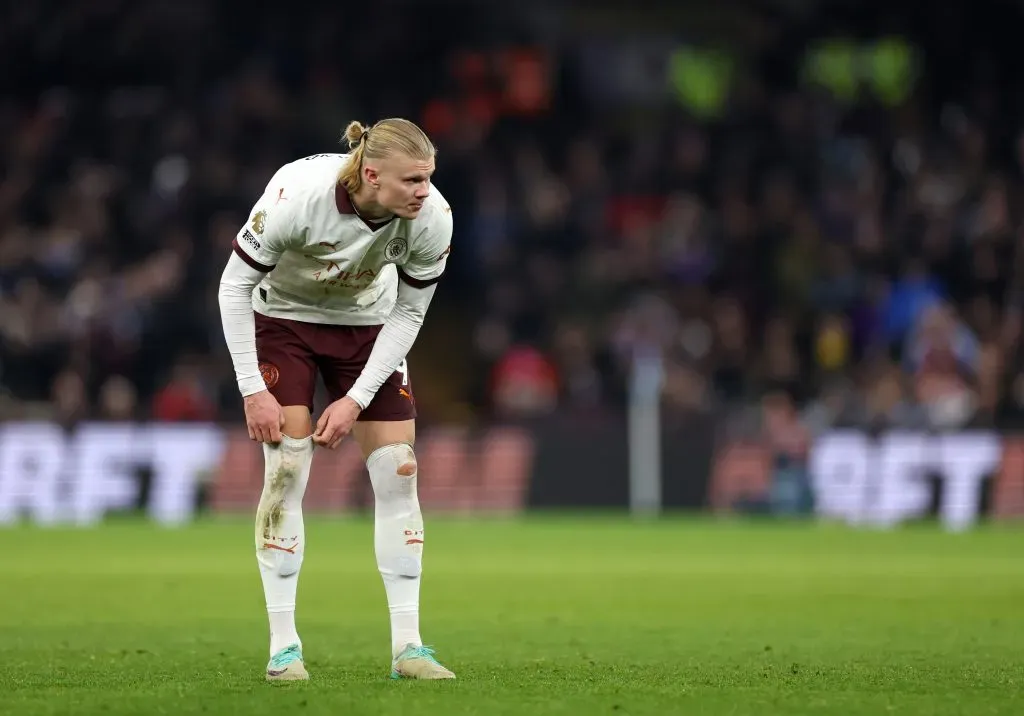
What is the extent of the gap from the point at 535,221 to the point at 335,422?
1597 cm

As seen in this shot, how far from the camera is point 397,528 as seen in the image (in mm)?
7457

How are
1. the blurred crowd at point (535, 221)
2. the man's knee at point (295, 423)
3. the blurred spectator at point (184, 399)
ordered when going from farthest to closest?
the blurred crowd at point (535, 221), the blurred spectator at point (184, 399), the man's knee at point (295, 423)

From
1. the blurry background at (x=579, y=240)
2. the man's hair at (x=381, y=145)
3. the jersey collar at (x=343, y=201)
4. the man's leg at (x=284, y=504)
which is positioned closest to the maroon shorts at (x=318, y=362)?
the man's leg at (x=284, y=504)

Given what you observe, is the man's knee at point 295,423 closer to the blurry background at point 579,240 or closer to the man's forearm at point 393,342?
the man's forearm at point 393,342

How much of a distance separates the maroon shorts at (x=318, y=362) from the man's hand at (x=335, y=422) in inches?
7.0

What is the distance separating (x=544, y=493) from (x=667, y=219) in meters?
4.83

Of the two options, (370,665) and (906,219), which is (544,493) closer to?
(906,219)

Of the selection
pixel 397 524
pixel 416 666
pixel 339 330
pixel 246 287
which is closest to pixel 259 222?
pixel 246 287

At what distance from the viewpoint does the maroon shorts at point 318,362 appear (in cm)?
742

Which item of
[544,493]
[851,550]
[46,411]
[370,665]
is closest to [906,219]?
[544,493]

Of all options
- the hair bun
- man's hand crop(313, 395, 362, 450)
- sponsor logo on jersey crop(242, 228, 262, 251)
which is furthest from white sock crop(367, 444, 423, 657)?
the hair bun

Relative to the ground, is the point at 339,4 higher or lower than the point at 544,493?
higher

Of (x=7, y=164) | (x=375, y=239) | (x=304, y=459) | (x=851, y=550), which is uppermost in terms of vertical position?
(x=7, y=164)

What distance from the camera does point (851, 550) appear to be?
51.2 ft
